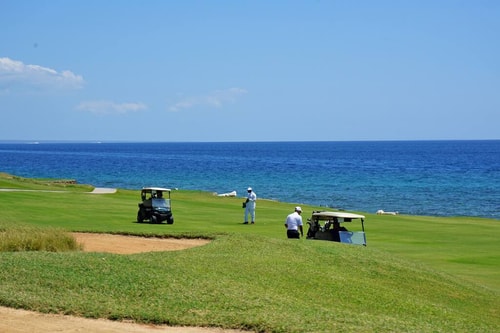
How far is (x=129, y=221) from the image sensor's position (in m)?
33.9

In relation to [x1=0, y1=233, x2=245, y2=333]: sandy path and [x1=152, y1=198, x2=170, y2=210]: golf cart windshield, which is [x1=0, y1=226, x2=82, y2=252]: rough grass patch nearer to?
[x1=0, y1=233, x2=245, y2=333]: sandy path

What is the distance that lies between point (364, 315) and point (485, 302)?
21.3ft

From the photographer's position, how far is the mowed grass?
42.7 ft

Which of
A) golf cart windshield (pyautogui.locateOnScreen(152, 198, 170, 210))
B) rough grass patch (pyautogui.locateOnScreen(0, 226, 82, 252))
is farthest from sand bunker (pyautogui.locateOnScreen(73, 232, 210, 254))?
golf cart windshield (pyautogui.locateOnScreen(152, 198, 170, 210))

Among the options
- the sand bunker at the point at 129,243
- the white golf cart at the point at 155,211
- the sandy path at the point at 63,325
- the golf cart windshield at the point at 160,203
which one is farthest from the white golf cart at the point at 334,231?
the sandy path at the point at 63,325

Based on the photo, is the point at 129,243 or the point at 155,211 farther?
the point at 155,211

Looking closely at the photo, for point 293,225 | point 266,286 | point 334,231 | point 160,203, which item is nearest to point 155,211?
point 160,203

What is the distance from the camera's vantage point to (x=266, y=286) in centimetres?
1606

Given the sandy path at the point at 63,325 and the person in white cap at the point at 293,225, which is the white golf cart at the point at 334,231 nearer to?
the person in white cap at the point at 293,225

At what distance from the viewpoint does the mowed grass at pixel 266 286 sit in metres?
13.0

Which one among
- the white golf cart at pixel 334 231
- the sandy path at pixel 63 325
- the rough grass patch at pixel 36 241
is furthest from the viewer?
the white golf cart at pixel 334 231

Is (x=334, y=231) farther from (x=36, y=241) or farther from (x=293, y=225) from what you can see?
(x=36, y=241)

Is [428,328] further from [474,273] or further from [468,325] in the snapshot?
[474,273]

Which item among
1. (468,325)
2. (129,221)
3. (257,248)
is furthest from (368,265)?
(129,221)
